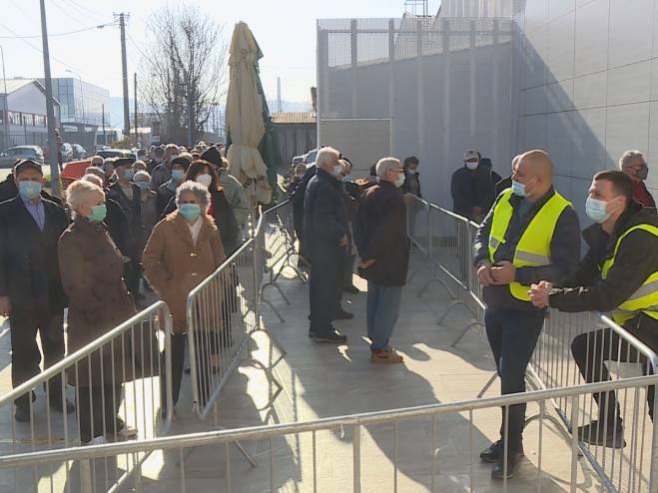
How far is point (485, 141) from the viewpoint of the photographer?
13.6 m

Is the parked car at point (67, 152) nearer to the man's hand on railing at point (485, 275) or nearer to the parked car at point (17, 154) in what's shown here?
the parked car at point (17, 154)

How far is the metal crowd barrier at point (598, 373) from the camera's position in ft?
12.5

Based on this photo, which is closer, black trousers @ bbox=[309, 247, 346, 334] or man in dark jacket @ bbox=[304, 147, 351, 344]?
man in dark jacket @ bbox=[304, 147, 351, 344]

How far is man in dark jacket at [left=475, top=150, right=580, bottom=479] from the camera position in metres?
4.27

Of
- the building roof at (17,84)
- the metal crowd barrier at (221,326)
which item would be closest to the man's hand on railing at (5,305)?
the metal crowd barrier at (221,326)

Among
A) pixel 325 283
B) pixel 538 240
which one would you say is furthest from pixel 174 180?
pixel 538 240

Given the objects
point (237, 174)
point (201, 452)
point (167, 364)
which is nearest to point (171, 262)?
point (167, 364)

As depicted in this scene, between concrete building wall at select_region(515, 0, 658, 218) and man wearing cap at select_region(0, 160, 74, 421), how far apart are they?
628cm

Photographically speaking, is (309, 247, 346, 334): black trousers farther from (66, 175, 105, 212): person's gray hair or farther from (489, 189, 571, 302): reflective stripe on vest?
(489, 189, 571, 302): reflective stripe on vest

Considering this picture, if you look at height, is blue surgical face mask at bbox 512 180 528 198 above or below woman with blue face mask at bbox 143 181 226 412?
above

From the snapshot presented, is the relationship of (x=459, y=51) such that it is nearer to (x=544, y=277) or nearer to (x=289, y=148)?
(x=544, y=277)

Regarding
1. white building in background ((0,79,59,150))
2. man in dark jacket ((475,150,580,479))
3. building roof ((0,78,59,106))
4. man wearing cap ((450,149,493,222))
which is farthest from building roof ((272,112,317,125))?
building roof ((0,78,59,106))

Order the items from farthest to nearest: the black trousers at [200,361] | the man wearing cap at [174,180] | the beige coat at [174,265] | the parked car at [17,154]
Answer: the parked car at [17,154]
the man wearing cap at [174,180]
the beige coat at [174,265]
the black trousers at [200,361]

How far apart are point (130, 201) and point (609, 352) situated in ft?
20.4
